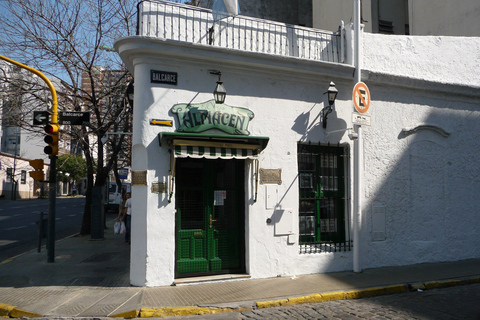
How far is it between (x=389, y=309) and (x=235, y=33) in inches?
249

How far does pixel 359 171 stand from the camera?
352 inches

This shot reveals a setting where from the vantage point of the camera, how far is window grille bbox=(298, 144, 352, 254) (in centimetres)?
917

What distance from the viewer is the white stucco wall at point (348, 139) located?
25.6 feet

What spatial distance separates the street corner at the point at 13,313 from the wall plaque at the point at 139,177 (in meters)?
2.79

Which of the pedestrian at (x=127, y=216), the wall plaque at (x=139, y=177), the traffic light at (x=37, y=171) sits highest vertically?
the traffic light at (x=37, y=171)

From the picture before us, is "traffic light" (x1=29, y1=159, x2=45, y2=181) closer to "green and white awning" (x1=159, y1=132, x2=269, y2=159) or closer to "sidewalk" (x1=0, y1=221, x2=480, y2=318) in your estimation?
"sidewalk" (x1=0, y1=221, x2=480, y2=318)

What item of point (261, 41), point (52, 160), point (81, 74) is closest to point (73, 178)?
point (81, 74)

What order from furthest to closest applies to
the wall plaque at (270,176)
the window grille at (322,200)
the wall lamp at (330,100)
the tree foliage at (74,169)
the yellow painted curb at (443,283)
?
the tree foliage at (74,169) → the window grille at (322,200) → the wall lamp at (330,100) → the wall plaque at (270,176) → the yellow painted curb at (443,283)

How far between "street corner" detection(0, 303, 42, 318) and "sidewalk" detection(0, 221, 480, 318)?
2 cm

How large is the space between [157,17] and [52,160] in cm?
479

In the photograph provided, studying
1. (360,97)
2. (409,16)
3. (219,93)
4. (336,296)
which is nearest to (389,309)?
(336,296)

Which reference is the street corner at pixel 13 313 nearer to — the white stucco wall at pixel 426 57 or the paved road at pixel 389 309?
the paved road at pixel 389 309

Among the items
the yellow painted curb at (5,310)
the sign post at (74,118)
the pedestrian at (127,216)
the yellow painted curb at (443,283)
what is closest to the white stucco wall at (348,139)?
the yellow painted curb at (443,283)

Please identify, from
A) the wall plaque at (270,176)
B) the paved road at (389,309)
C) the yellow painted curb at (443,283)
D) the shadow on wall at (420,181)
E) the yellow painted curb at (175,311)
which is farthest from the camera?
the shadow on wall at (420,181)
